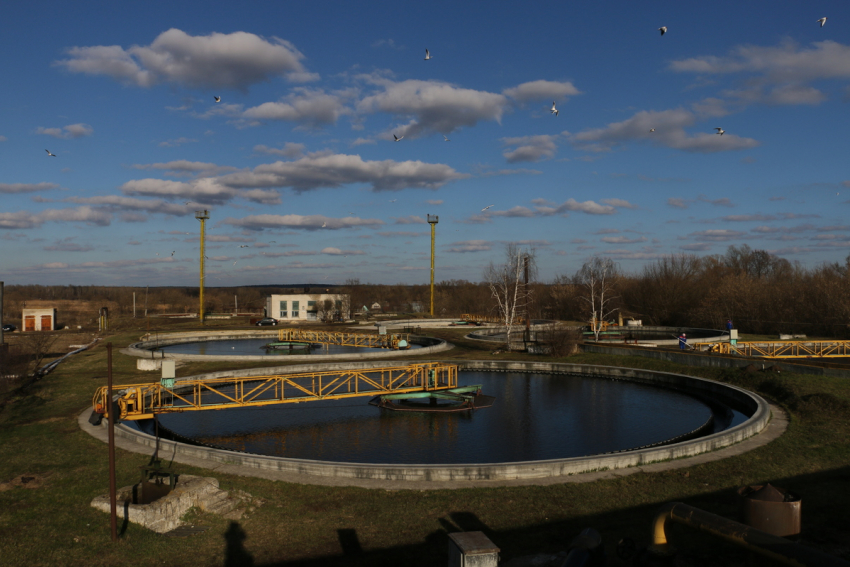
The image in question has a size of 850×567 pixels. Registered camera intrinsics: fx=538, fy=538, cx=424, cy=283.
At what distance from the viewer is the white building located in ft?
257

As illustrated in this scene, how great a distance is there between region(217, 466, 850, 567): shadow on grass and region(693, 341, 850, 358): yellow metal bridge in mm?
22484

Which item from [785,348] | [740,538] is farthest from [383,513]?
[785,348]

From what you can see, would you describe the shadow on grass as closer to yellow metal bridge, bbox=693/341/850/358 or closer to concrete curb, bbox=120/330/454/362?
yellow metal bridge, bbox=693/341/850/358

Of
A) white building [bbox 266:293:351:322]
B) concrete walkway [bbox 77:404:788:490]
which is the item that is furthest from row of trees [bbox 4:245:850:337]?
concrete walkway [bbox 77:404:788:490]

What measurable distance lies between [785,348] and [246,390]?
3204 cm

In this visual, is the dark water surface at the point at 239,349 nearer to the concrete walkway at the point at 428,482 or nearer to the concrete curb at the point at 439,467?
the concrete curb at the point at 439,467

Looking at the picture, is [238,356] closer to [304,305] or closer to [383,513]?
[383,513]

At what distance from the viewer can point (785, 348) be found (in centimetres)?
3312

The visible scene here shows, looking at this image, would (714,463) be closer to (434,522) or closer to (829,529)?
(829,529)

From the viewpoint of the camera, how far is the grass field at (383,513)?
30.6 feet

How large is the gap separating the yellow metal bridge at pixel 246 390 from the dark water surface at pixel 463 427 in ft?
2.67

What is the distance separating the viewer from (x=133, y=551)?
9.46 m

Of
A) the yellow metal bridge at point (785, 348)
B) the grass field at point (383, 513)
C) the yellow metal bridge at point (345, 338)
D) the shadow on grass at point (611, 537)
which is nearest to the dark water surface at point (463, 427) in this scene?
Result: the grass field at point (383, 513)

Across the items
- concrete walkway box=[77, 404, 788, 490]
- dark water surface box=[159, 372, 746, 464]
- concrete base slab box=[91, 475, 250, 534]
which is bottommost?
dark water surface box=[159, 372, 746, 464]
